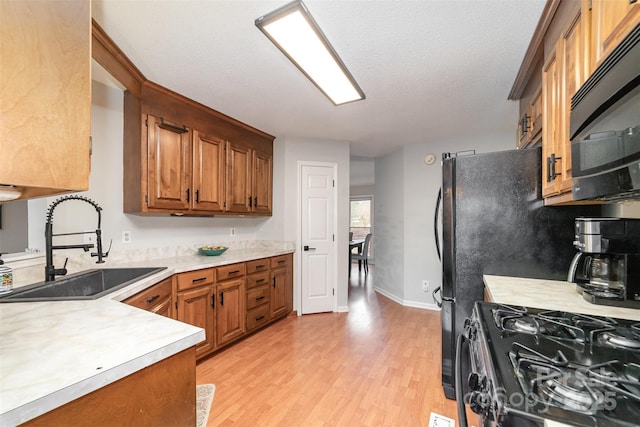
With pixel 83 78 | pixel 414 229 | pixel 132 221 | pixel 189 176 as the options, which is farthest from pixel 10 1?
pixel 414 229

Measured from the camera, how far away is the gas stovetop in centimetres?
52

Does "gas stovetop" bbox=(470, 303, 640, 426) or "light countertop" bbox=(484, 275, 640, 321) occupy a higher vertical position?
"gas stovetop" bbox=(470, 303, 640, 426)

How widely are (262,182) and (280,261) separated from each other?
3.29 feet

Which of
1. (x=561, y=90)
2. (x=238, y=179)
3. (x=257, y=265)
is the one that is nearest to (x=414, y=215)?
(x=257, y=265)

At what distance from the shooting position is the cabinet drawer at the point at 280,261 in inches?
125

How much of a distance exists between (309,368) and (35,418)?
1948 mm

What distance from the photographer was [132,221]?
2.44 metres

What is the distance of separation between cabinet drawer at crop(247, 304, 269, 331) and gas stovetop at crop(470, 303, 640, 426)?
7.60 ft

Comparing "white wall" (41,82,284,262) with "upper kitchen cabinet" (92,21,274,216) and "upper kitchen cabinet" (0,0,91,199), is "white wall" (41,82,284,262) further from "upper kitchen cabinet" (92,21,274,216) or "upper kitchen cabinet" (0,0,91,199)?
"upper kitchen cabinet" (0,0,91,199)

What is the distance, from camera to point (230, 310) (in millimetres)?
2621

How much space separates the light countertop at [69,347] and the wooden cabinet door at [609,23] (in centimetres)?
158

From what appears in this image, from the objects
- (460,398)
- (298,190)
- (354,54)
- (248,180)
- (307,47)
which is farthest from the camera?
(298,190)

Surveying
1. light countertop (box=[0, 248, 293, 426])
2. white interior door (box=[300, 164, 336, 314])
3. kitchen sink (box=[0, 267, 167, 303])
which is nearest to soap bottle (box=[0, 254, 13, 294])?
kitchen sink (box=[0, 267, 167, 303])

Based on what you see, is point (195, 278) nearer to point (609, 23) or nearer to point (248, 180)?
point (248, 180)
